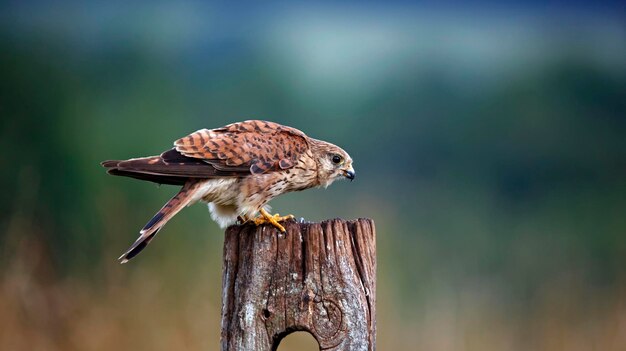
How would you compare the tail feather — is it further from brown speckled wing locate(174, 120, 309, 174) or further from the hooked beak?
the hooked beak

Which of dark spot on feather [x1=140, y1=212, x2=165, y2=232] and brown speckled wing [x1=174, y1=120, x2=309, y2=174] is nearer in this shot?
dark spot on feather [x1=140, y1=212, x2=165, y2=232]

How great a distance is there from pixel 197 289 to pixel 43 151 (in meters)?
2.15

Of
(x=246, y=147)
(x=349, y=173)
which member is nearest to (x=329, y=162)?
(x=349, y=173)

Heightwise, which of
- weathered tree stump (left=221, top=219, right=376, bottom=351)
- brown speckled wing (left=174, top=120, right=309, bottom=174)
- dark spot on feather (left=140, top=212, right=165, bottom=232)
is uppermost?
brown speckled wing (left=174, top=120, right=309, bottom=174)

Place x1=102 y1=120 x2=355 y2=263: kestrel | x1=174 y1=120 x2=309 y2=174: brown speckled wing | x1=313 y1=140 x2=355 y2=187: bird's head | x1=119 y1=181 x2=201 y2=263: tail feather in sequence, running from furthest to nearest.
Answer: x1=313 y1=140 x2=355 y2=187: bird's head
x1=174 y1=120 x2=309 y2=174: brown speckled wing
x1=102 y1=120 x2=355 y2=263: kestrel
x1=119 y1=181 x2=201 y2=263: tail feather

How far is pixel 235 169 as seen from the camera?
3906 millimetres

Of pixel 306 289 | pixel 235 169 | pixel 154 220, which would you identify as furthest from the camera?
pixel 235 169

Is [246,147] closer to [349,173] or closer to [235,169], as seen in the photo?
[235,169]

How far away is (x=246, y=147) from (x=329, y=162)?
636 mm

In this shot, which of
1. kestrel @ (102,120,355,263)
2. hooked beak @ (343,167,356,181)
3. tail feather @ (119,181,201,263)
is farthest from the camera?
hooked beak @ (343,167,356,181)

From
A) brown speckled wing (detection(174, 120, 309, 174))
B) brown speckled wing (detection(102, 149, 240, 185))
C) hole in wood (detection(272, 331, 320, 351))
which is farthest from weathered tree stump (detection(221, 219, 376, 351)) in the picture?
hole in wood (detection(272, 331, 320, 351))

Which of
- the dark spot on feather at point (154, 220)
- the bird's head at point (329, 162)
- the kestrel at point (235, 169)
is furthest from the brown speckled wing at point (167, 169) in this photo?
the bird's head at point (329, 162)

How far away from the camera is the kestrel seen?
3570mm

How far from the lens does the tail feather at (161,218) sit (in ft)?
11.1
